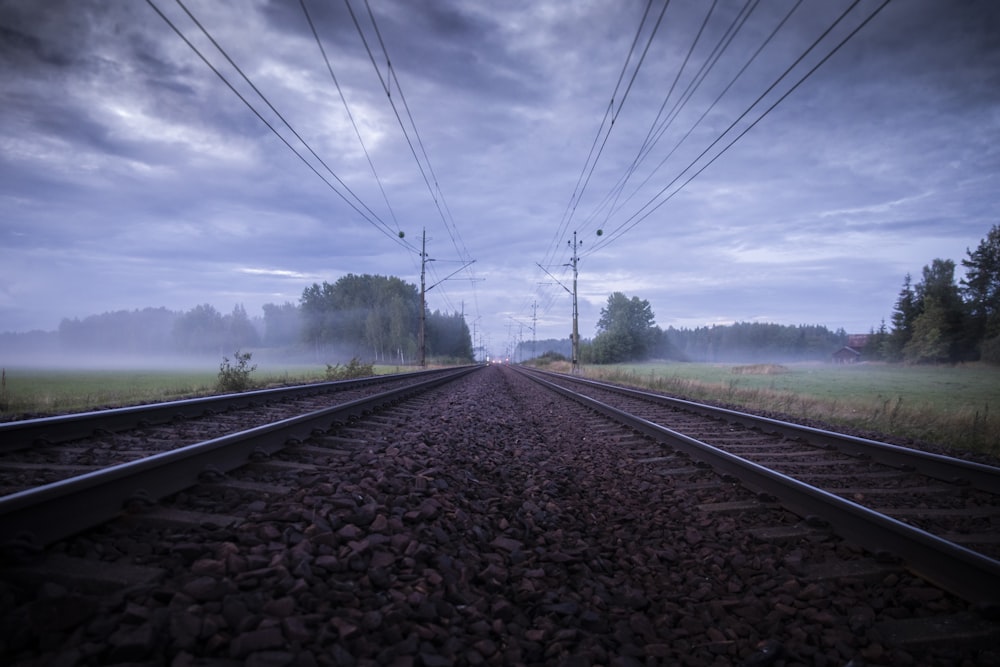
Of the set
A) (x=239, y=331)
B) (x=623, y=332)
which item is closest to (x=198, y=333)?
(x=239, y=331)

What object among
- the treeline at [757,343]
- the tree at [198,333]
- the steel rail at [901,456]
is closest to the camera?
the steel rail at [901,456]

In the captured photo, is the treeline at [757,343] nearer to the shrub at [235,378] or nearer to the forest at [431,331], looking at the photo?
the forest at [431,331]

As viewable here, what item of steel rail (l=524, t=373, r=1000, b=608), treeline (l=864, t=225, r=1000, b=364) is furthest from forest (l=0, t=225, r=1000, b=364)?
steel rail (l=524, t=373, r=1000, b=608)

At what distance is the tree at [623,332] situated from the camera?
92738 millimetres

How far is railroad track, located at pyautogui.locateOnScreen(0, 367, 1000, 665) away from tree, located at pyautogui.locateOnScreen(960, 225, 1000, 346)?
53643 mm

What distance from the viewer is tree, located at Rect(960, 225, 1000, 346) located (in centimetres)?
4244

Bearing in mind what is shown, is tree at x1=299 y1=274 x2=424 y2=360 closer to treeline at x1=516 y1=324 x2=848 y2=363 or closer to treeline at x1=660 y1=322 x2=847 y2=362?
treeline at x1=516 y1=324 x2=848 y2=363

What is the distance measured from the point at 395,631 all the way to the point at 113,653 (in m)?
0.93

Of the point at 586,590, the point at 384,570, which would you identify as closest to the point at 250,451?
the point at 384,570

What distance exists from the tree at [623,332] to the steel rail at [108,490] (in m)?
88.1

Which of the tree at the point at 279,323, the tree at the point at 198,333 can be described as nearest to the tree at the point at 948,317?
the tree at the point at 279,323

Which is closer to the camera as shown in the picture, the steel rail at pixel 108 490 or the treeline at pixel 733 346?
the steel rail at pixel 108 490

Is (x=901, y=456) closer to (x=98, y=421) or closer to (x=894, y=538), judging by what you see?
(x=894, y=538)

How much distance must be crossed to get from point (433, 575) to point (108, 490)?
1.97m
